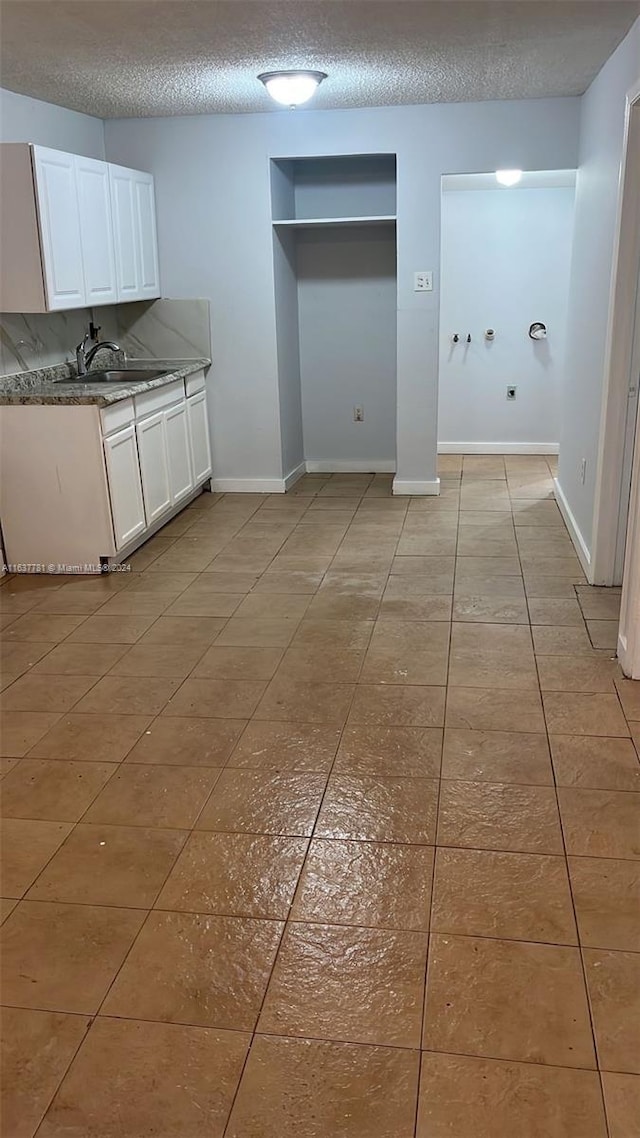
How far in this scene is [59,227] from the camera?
4.16 meters

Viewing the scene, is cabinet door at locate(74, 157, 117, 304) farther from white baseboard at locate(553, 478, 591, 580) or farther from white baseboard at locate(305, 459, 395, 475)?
white baseboard at locate(553, 478, 591, 580)

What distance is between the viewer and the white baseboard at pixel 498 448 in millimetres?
6758

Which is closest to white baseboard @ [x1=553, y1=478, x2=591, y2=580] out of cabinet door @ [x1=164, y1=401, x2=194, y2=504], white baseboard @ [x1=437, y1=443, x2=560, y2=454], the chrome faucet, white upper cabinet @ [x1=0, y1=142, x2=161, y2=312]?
white baseboard @ [x1=437, y1=443, x2=560, y2=454]

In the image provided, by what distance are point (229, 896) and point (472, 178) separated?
5.55 m

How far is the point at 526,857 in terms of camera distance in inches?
85.2

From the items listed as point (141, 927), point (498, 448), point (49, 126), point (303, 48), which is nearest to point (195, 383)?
point (49, 126)

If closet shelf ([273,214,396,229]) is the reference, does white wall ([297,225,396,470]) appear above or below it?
below

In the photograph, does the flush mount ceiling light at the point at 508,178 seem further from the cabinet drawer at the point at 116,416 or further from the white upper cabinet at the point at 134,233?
the cabinet drawer at the point at 116,416

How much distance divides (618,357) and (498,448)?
126 inches

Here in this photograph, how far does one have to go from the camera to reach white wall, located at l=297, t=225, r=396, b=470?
5.94m

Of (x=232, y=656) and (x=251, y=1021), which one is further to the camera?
(x=232, y=656)

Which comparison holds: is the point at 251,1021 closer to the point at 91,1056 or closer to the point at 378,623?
the point at 91,1056

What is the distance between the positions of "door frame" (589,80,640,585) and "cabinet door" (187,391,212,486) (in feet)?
8.48

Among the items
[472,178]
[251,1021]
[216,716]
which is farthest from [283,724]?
[472,178]
